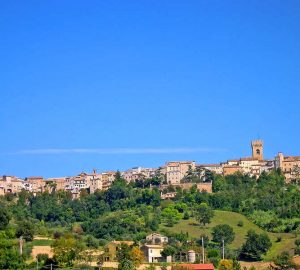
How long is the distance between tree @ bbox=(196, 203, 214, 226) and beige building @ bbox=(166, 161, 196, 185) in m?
24.9

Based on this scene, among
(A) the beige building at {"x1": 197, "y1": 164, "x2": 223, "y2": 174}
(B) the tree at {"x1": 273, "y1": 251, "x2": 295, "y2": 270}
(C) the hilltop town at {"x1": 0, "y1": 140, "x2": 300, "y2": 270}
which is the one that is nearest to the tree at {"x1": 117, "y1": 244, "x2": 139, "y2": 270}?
(C) the hilltop town at {"x1": 0, "y1": 140, "x2": 300, "y2": 270}

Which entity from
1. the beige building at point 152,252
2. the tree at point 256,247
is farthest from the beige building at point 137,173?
the beige building at point 152,252

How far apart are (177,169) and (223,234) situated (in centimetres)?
3970

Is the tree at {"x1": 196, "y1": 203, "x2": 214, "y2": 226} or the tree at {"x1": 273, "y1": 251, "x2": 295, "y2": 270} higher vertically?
the tree at {"x1": 196, "y1": 203, "x2": 214, "y2": 226}

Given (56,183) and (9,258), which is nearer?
(9,258)

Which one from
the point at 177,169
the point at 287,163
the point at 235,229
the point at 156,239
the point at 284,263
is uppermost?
the point at 287,163

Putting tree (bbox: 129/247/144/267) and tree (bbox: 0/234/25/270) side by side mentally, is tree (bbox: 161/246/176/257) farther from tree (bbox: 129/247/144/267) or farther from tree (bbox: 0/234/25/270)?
tree (bbox: 0/234/25/270)

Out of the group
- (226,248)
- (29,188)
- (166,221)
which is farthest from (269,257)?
(29,188)

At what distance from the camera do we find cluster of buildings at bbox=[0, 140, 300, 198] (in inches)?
4008

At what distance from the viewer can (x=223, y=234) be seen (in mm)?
65125

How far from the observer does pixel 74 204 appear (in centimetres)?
8544

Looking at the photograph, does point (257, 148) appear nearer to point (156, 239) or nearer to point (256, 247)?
point (156, 239)

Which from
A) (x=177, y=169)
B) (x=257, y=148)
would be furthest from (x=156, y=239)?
(x=257, y=148)

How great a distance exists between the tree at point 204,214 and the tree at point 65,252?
2672 cm
